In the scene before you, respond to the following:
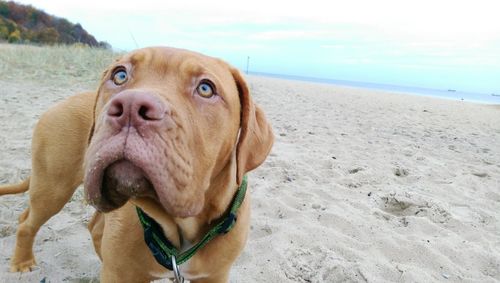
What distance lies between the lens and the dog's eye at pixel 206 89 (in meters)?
2.10

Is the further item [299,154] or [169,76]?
[299,154]

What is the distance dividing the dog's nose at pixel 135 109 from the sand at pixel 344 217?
5.89 feet

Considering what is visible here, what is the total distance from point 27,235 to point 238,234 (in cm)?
164

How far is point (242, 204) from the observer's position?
2.59m

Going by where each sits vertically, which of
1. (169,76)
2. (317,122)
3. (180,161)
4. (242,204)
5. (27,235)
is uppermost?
(169,76)

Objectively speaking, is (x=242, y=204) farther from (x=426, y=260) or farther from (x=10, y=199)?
(x=10, y=199)

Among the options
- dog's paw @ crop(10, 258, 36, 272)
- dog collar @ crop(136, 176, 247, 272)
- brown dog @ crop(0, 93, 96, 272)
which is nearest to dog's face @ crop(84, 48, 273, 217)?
dog collar @ crop(136, 176, 247, 272)

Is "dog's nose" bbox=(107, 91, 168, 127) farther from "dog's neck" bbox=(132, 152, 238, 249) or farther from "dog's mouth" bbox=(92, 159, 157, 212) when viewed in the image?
"dog's neck" bbox=(132, 152, 238, 249)

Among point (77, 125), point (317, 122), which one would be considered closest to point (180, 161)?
point (77, 125)

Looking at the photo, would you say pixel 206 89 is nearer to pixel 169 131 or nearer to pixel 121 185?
pixel 169 131

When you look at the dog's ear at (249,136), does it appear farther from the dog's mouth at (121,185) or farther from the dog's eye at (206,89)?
the dog's mouth at (121,185)

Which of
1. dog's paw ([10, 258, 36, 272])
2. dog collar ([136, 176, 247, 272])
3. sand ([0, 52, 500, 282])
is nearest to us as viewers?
dog collar ([136, 176, 247, 272])

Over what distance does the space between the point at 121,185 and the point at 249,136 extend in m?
0.80

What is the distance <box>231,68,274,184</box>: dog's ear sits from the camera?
7.62 ft
